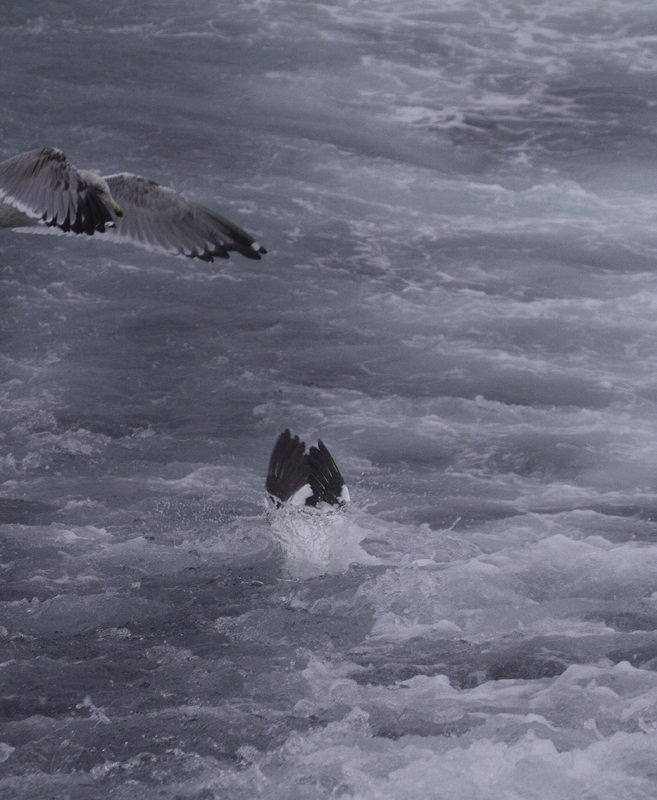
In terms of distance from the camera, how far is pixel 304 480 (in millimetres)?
7758

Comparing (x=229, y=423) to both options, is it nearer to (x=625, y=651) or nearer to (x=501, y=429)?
(x=501, y=429)

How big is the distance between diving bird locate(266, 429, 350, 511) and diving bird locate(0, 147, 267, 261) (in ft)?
4.73

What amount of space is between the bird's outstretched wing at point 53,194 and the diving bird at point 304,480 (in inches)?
84.9

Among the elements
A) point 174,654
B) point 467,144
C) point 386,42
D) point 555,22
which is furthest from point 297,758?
point 555,22

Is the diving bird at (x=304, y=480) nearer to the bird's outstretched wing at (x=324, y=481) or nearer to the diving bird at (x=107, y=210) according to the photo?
the bird's outstretched wing at (x=324, y=481)

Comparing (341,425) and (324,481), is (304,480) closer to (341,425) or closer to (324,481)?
(324,481)

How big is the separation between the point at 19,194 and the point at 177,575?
2666 mm

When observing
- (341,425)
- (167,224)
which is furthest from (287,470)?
(341,425)

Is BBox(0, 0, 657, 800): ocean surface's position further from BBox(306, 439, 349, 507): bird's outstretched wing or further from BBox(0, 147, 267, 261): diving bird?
BBox(0, 147, 267, 261): diving bird

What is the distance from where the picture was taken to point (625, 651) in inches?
264

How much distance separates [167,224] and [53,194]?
3.92 feet

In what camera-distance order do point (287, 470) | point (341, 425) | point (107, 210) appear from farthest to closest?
1. point (341, 425)
2. point (287, 470)
3. point (107, 210)

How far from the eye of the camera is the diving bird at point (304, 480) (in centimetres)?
768

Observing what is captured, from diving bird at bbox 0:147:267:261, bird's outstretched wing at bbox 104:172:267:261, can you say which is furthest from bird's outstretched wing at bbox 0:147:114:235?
bird's outstretched wing at bbox 104:172:267:261
